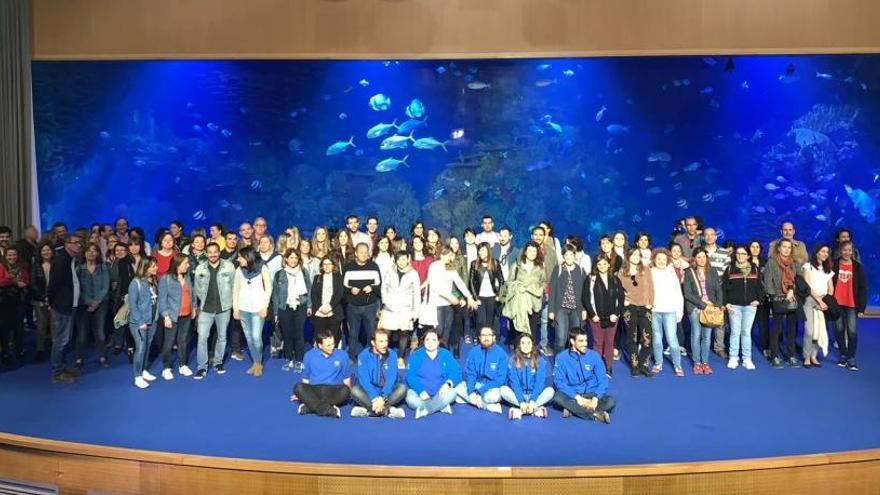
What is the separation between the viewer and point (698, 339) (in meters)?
8.35

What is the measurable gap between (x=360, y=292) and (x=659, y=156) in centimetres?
678

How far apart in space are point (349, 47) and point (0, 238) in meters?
5.88

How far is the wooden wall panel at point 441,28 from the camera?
11492 mm

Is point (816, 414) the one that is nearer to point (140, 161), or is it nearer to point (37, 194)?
point (140, 161)

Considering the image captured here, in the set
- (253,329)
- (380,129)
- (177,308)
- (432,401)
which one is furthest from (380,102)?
(432,401)

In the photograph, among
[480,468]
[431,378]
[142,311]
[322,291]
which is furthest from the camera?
[322,291]

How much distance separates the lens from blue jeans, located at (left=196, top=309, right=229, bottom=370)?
811cm

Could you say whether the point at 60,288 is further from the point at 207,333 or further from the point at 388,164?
the point at 388,164

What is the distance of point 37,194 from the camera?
12.8 meters

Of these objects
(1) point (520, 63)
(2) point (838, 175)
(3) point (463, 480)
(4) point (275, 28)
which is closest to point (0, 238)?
(4) point (275, 28)

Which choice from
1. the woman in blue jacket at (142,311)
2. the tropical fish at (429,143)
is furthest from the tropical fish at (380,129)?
the woman in blue jacket at (142,311)

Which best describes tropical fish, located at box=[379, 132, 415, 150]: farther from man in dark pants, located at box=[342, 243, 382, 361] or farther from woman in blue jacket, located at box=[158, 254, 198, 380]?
woman in blue jacket, located at box=[158, 254, 198, 380]

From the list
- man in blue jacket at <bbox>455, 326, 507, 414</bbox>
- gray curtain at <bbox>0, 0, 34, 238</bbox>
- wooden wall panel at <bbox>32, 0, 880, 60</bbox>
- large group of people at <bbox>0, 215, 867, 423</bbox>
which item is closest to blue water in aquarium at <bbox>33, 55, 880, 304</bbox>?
gray curtain at <bbox>0, 0, 34, 238</bbox>

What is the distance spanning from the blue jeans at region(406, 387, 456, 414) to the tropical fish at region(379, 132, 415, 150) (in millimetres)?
6606
